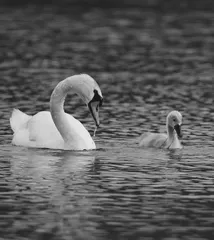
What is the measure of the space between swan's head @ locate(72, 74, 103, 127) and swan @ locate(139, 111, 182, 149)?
1112 millimetres

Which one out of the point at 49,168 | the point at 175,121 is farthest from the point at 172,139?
the point at 49,168

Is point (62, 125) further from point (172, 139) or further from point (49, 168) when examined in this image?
point (49, 168)

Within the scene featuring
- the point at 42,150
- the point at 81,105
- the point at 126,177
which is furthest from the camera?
the point at 81,105

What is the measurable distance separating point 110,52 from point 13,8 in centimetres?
1593

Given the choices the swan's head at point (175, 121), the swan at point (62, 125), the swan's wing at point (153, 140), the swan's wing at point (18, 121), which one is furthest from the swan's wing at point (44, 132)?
the swan's head at point (175, 121)

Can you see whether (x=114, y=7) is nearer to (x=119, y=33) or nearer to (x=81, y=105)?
(x=119, y=33)

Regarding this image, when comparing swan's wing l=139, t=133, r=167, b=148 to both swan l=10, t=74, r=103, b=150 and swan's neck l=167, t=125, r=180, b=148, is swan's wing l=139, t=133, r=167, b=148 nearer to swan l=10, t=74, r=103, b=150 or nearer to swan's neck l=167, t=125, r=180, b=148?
swan's neck l=167, t=125, r=180, b=148

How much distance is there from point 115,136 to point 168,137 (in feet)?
3.16

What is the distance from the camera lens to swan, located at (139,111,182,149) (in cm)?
1752

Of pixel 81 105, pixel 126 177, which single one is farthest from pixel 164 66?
pixel 126 177

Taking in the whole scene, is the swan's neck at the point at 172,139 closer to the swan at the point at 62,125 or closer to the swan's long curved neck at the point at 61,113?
the swan at the point at 62,125

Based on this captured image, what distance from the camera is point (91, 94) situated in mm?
16719

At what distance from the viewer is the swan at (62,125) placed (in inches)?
662

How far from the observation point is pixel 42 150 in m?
17.2
